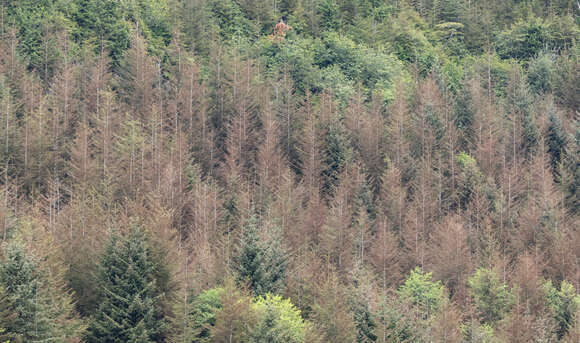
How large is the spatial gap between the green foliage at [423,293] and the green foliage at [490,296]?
2.29m

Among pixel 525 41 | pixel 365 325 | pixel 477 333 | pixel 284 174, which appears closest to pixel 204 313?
pixel 365 325

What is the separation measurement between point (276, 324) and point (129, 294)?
304 inches

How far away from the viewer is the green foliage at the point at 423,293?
5322 centimetres

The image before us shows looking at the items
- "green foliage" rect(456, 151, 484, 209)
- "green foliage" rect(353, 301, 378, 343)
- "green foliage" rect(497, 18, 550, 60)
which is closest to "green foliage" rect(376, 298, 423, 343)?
"green foliage" rect(353, 301, 378, 343)

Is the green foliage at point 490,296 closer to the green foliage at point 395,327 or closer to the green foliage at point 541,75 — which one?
the green foliage at point 395,327

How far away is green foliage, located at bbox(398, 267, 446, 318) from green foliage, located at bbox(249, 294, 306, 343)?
12.1 meters

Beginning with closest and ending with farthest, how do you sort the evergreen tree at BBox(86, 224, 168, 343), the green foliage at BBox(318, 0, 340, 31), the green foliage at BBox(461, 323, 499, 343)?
the evergreen tree at BBox(86, 224, 168, 343) → the green foliage at BBox(461, 323, 499, 343) → the green foliage at BBox(318, 0, 340, 31)

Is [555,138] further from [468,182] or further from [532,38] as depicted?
[532,38]

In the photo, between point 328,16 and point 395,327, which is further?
point 328,16

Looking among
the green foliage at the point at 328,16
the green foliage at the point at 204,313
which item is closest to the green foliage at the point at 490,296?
the green foliage at the point at 204,313

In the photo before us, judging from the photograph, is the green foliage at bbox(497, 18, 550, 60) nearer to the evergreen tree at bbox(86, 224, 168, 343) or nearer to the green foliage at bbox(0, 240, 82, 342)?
the evergreen tree at bbox(86, 224, 168, 343)

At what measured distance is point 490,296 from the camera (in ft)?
179

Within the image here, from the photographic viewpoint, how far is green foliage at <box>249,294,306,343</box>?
4006 cm

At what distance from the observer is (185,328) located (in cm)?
4119
